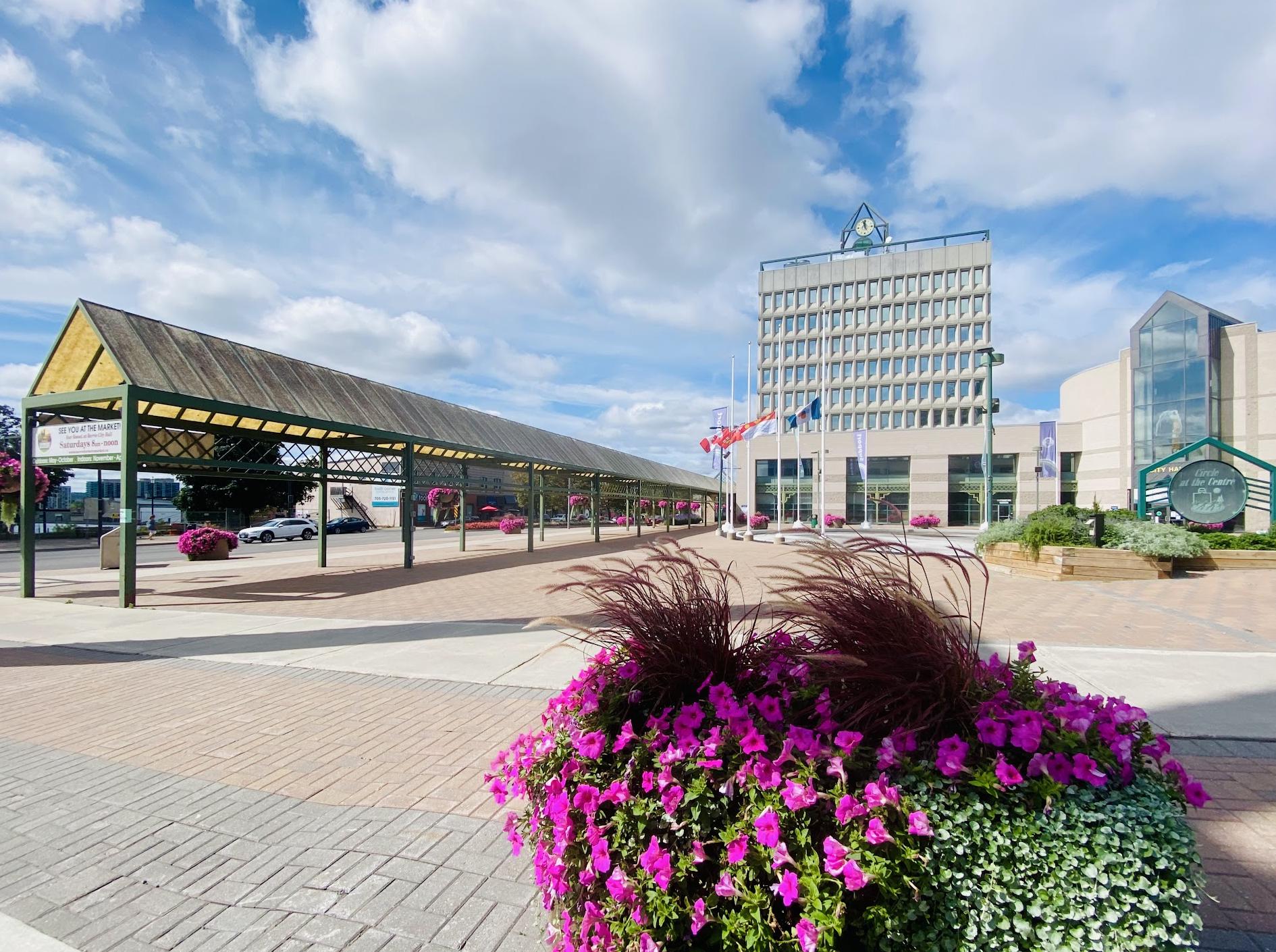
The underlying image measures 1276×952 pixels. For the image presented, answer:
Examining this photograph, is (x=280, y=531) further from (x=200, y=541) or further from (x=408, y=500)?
(x=408, y=500)

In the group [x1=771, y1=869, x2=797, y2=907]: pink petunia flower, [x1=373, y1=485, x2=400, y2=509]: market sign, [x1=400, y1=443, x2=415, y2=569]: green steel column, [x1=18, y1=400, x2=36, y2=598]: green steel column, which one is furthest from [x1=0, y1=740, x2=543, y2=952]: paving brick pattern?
[x1=373, y1=485, x2=400, y2=509]: market sign

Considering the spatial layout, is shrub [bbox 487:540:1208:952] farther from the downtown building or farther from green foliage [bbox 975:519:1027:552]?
the downtown building

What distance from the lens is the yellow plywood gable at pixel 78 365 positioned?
10.6 metres

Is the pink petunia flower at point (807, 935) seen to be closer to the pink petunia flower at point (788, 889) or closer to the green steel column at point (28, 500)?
the pink petunia flower at point (788, 889)

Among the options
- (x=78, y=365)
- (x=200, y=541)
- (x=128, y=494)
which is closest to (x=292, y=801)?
(x=128, y=494)

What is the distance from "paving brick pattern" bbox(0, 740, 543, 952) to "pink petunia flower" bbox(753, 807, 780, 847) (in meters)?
1.16

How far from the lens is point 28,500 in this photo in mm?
11422

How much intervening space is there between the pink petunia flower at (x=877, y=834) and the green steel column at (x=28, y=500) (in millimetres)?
14705

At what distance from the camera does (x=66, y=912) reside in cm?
257

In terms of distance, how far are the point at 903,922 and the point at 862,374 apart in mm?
76163

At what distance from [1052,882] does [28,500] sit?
15517 millimetres

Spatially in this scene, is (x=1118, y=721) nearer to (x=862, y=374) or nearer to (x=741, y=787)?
(x=741, y=787)

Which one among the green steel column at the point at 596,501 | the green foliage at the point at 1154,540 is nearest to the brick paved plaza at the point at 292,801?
the green foliage at the point at 1154,540

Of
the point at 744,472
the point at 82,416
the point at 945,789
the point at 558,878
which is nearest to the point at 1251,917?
the point at 945,789
